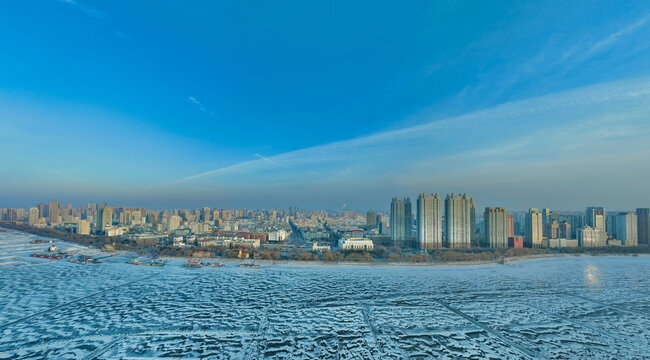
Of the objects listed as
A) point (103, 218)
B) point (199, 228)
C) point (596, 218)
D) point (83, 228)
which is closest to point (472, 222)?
point (596, 218)

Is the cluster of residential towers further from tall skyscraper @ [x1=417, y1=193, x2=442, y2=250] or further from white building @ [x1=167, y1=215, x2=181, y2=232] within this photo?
white building @ [x1=167, y1=215, x2=181, y2=232]

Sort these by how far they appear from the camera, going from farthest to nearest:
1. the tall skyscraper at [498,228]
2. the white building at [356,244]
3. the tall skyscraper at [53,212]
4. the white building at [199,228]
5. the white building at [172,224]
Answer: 1. the tall skyscraper at [53,212]
2. the white building at [172,224]
3. the white building at [199,228]
4. the tall skyscraper at [498,228]
5. the white building at [356,244]

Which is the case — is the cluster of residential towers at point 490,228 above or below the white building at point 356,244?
above

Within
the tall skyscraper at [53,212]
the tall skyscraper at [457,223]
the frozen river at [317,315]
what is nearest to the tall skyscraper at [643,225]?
the tall skyscraper at [457,223]

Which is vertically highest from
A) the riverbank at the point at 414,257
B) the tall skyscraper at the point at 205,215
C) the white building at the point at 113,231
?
the tall skyscraper at the point at 205,215

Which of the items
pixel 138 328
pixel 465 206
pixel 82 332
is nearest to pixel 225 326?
pixel 138 328

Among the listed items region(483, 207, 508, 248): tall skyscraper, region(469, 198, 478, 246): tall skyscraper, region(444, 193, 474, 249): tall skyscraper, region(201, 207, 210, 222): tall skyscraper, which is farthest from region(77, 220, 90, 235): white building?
region(483, 207, 508, 248): tall skyscraper

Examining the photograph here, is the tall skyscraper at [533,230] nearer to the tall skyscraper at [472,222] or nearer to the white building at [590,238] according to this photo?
the white building at [590,238]
